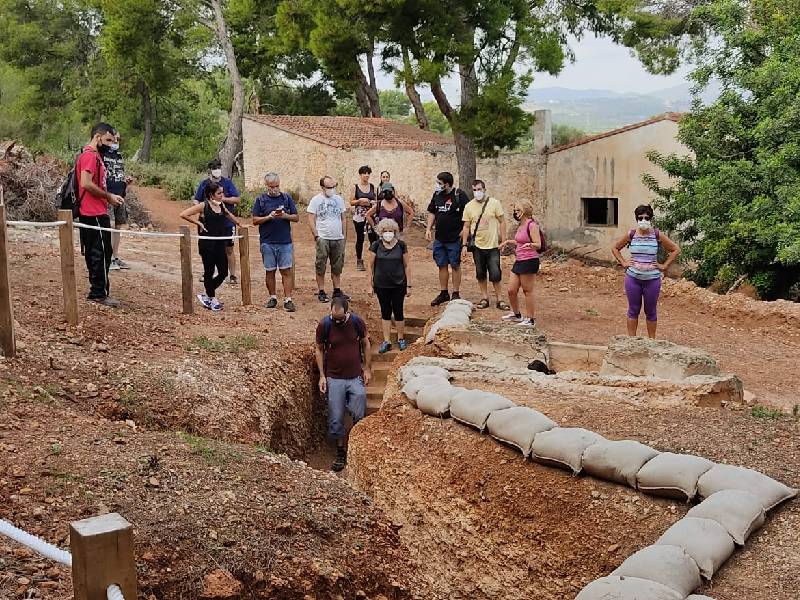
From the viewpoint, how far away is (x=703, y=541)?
452 centimetres

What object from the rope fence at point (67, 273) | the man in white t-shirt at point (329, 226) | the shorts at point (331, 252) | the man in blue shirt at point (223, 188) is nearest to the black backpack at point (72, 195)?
the rope fence at point (67, 273)

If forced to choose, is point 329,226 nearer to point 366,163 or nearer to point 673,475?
point 673,475

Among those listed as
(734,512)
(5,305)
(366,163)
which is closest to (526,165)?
(366,163)

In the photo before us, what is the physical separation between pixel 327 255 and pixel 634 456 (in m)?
6.20

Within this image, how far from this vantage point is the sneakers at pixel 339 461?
28.3 feet

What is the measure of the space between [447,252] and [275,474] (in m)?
5.75

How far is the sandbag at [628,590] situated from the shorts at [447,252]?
730 centimetres

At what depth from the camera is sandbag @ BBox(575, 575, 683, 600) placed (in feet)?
13.0

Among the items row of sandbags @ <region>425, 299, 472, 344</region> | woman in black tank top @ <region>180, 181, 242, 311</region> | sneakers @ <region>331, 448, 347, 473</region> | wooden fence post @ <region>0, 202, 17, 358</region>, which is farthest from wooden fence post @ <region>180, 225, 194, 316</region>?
wooden fence post @ <region>0, 202, 17, 358</region>

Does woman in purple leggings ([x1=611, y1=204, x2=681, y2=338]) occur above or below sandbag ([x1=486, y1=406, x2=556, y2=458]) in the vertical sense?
above

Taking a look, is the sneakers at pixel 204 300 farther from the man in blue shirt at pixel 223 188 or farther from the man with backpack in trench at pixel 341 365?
the man with backpack in trench at pixel 341 365

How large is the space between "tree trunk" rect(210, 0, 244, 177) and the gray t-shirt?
18.8 meters

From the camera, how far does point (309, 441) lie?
30.5 ft

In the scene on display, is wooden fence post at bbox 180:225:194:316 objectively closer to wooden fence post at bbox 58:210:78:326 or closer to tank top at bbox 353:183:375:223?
wooden fence post at bbox 58:210:78:326
